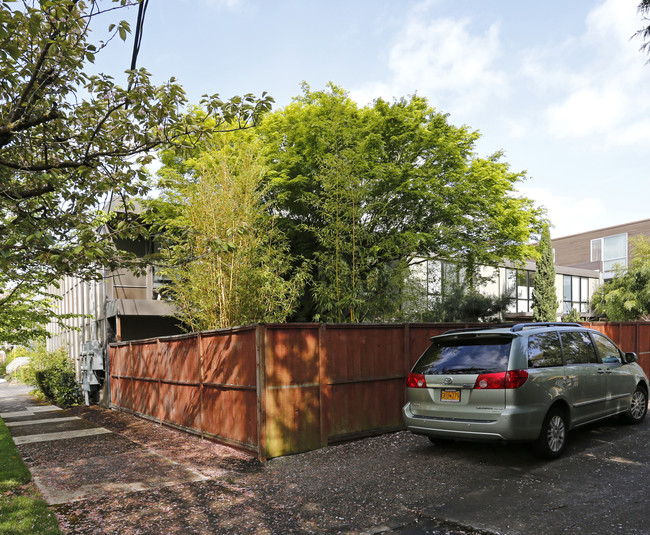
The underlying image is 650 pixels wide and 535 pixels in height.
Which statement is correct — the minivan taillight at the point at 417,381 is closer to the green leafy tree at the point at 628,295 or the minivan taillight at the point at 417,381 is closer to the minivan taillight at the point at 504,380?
the minivan taillight at the point at 504,380

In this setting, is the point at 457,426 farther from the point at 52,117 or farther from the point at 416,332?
the point at 52,117

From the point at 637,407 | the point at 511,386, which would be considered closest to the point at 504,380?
the point at 511,386

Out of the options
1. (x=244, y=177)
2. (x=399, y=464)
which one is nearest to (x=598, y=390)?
(x=399, y=464)

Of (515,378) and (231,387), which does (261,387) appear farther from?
(515,378)

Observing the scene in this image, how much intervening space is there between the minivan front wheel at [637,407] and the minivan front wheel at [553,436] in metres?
2.40

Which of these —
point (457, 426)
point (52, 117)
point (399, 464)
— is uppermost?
point (52, 117)

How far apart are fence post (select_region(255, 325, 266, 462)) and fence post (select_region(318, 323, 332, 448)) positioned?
0.95 m

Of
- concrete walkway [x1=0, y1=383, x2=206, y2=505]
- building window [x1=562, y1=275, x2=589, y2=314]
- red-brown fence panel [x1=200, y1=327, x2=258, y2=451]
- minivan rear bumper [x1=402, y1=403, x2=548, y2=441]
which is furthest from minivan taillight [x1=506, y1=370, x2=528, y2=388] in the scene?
building window [x1=562, y1=275, x2=589, y2=314]

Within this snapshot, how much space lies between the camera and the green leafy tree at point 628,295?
30.8 metres

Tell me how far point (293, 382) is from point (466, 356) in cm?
255

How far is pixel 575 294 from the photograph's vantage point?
38781mm

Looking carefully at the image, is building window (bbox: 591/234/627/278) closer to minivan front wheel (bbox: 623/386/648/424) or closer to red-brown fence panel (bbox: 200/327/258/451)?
minivan front wheel (bbox: 623/386/648/424)

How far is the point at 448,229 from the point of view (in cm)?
1912

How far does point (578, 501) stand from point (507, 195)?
54.4 feet
